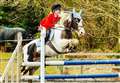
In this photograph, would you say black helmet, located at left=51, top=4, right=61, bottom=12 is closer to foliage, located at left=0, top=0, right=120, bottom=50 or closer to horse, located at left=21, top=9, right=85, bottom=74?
horse, located at left=21, top=9, right=85, bottom=74

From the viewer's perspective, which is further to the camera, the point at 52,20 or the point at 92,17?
the point at 92,17

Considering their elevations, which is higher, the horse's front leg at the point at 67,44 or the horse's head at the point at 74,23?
the horse's head at the point at 74,23

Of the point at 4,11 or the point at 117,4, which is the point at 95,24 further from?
the point at 4,11

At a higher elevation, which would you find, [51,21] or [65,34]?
[51,21]

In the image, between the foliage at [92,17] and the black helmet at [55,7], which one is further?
the foliage at [92,17]

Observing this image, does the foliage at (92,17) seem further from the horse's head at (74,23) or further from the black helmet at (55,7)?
the horse's head at (74,23)

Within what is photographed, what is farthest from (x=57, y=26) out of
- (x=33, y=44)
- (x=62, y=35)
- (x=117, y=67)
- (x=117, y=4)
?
(x=117, y=4)

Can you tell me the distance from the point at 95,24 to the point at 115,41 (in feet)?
3.21

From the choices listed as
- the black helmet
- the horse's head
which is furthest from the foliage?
the horse's head

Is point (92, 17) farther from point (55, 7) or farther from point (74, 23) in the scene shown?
point (74, 23)

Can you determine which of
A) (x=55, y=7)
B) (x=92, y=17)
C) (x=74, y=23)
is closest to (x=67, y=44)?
(x=74, y=23)

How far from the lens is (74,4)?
34.9 ft

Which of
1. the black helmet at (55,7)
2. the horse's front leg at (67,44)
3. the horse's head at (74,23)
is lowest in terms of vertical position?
the horse's front leg at (67,44)

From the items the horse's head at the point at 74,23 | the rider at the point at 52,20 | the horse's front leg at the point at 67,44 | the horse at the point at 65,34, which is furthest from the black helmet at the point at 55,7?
the horse's front leg at the point at 67,44
